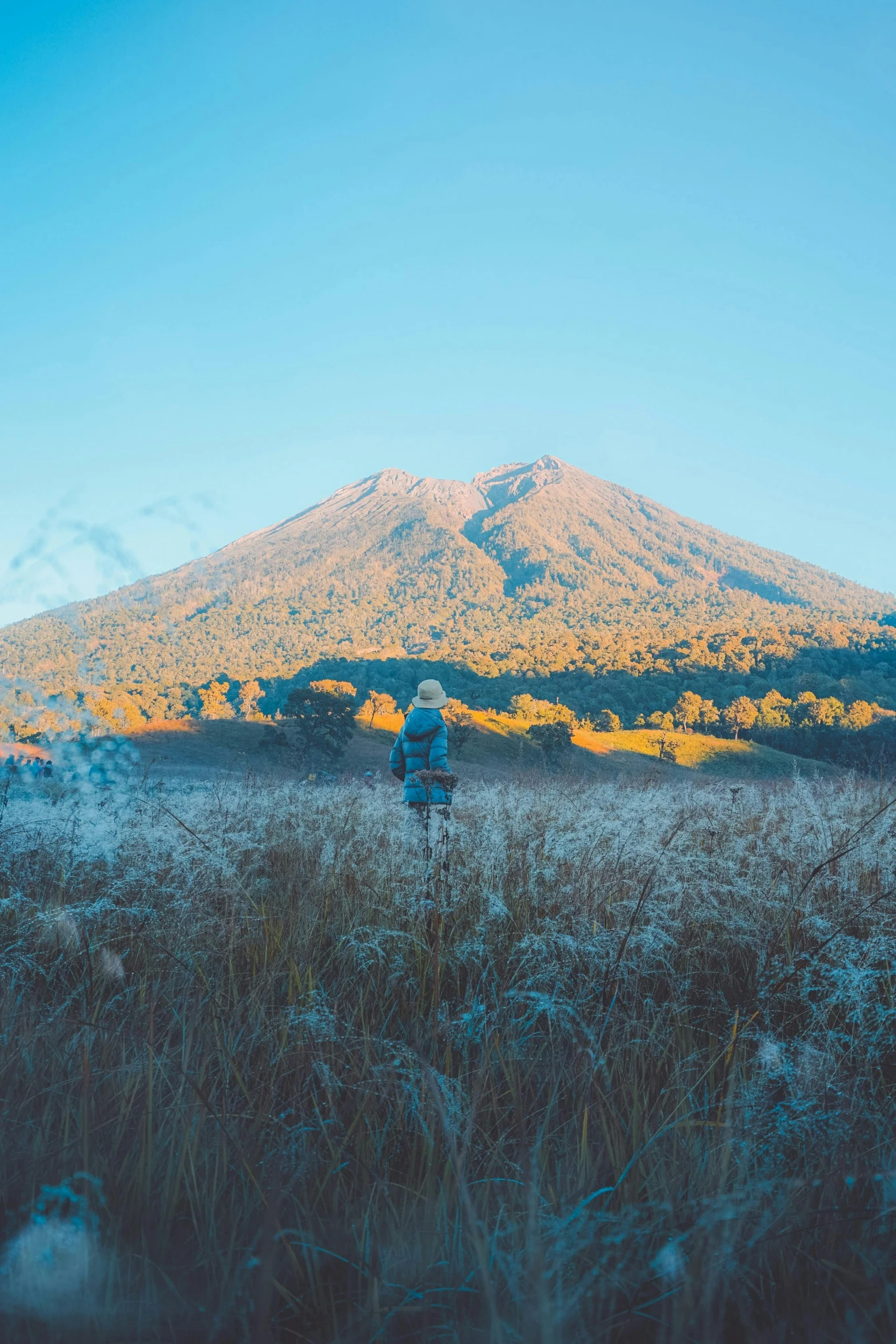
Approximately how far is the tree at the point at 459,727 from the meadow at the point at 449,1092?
2764 centimetres

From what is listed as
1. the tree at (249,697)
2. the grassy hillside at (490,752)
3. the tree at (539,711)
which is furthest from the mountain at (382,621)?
the tree at (539,711)

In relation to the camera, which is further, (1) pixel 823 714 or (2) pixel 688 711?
(2) pixel 688 711

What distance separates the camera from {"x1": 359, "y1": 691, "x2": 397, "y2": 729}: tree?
40000mm

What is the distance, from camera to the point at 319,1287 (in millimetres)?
977

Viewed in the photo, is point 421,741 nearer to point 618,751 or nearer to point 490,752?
point 490,752

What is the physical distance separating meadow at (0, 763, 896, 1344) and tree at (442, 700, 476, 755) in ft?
90.7

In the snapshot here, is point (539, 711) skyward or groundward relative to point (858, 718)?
groundward

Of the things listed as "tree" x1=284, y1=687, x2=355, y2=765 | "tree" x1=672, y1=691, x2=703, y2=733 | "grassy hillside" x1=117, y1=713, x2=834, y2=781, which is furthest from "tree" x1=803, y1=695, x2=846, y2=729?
"tree" x1=284, y1=687, x2=355, y2=765

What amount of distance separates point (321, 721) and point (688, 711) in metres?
33.7

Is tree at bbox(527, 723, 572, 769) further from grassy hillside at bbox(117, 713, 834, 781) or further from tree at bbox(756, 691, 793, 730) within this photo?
tree at bbox(756, 691, 793, 730)

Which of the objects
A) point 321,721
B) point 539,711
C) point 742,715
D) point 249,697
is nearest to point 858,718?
point 742,715

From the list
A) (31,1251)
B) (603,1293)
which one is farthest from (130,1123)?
(603,1293)

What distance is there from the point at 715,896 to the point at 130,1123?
95.1 inches

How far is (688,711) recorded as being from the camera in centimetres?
5275
